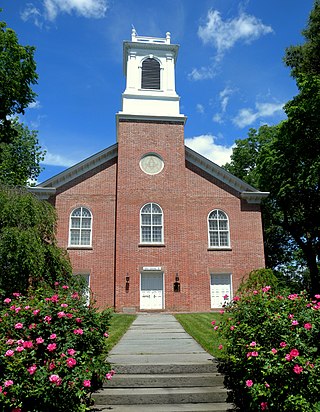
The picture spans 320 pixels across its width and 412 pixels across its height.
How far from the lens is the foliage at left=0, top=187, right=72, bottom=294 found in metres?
13.4

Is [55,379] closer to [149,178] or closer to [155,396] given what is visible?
[155,396]

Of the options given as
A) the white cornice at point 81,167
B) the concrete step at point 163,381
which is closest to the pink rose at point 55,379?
the concrete step at point 163,381

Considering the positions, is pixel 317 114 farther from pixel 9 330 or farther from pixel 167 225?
pixel 9 330

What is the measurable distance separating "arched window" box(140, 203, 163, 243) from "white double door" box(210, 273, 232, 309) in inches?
144

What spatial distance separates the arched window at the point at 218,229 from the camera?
21.2 metres

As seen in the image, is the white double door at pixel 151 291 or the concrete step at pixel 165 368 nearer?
the concrete step at pixel 165 368

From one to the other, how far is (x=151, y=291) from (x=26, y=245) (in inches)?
331

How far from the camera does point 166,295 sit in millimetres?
19922

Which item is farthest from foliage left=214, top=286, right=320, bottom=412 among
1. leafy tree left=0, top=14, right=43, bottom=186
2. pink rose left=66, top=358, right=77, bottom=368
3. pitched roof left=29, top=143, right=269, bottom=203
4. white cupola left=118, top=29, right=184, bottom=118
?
white cupola left=118, top=29, right=184, bottom=118

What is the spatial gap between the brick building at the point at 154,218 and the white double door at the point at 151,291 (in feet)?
0.17

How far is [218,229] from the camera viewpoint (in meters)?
21.4

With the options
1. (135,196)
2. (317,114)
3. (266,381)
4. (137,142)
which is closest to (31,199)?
(135,196)

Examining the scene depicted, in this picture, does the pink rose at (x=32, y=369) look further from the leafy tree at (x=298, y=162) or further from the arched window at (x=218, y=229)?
the leafy tree at (x=298, y=162)

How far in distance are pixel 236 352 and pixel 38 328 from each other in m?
3.28
